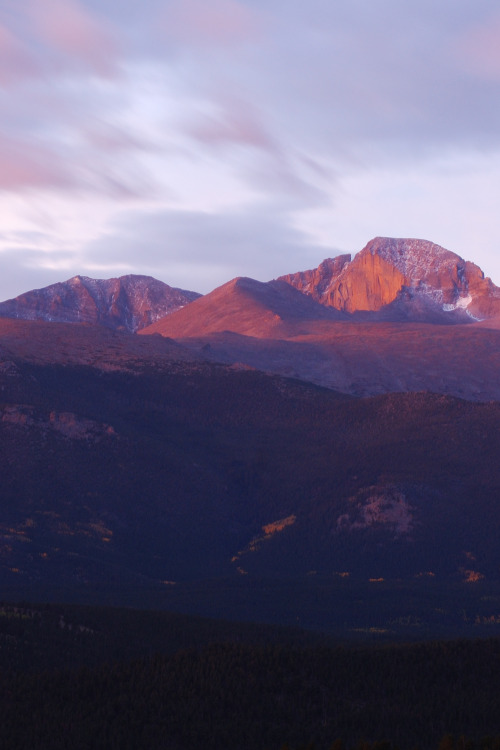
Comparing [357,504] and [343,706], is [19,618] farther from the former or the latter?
[357,504]

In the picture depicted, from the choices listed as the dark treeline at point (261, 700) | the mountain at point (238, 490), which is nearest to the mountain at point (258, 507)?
the mountain at point (238, 490)

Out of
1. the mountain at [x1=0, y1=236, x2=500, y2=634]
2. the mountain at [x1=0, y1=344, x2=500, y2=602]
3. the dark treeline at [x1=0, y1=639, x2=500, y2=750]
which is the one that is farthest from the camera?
the mountain at [x1=0, y1=344, x2=500, y2=602]

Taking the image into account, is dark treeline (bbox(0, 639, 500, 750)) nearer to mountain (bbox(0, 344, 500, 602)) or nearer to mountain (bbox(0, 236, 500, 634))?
mountain (bbox(0, 236, 500, 634))

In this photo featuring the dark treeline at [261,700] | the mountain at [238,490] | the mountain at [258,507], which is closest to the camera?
the dark treeline at [261,700]

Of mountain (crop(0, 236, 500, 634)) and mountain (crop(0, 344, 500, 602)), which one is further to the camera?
mountain (crop(0, 344, 500, 602))

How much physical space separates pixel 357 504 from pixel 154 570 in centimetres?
3247

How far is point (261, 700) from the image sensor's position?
64.2 m

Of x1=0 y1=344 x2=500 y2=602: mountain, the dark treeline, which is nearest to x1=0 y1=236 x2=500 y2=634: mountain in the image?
x1=0 y1=344 x2=500 y2=602: mountain

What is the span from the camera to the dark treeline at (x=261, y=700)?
58.7 meters

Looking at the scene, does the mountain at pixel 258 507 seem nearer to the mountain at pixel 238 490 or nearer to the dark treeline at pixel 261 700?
the mountain at pixel 238 490

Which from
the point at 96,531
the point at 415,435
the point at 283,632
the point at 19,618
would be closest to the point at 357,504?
the point at 415,435

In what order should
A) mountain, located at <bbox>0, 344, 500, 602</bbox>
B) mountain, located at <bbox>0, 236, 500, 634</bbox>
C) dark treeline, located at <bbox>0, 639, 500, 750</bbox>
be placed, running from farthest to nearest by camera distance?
1. mountain, located at <bbox>0, 344, 500, 602</bbox>
2. mountain, located at <bbox>0, 236, 500, 634</bbox>
3. dark treeline, located at <bbox>0, 639, 500, 750</bbox>

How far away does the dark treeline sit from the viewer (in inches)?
2311

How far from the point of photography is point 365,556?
151 meters
